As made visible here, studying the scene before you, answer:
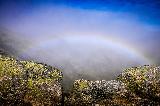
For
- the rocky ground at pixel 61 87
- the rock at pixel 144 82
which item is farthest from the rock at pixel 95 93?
the rock at pixel 144 82

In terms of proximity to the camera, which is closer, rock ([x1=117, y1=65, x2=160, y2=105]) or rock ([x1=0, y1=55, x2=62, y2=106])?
rock ([x1=0, y1=55, x2=62, y2=106])

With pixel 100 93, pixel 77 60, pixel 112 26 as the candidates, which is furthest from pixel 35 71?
pixel 112 26

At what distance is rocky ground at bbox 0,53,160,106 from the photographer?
2.86 m

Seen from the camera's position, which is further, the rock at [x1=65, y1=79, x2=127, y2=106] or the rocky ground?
the rock at [x1=65, y1=79, x2=127, y2=106]

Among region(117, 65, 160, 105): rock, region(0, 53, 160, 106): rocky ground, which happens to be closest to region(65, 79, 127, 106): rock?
region(0, 53, 160, 106): rocky ground

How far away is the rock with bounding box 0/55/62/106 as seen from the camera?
2.82 metres

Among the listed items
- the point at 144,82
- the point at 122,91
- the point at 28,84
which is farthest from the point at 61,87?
the point at 144,82

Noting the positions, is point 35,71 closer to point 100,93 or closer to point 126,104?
point 100,93

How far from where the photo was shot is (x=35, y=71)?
306 centimetres

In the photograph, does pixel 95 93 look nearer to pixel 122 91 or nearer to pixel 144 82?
pixel 122 91

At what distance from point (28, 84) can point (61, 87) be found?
1.52 feet

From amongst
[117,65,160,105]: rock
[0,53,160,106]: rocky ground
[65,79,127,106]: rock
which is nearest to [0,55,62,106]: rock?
[0,53,160,106]: rocky ground

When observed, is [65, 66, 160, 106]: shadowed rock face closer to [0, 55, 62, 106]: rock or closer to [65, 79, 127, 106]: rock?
[65, 79, 127, 106]: rock

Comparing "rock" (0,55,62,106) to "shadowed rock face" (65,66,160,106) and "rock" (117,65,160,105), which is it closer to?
"shadowed rock face" (65,66,160,106)
